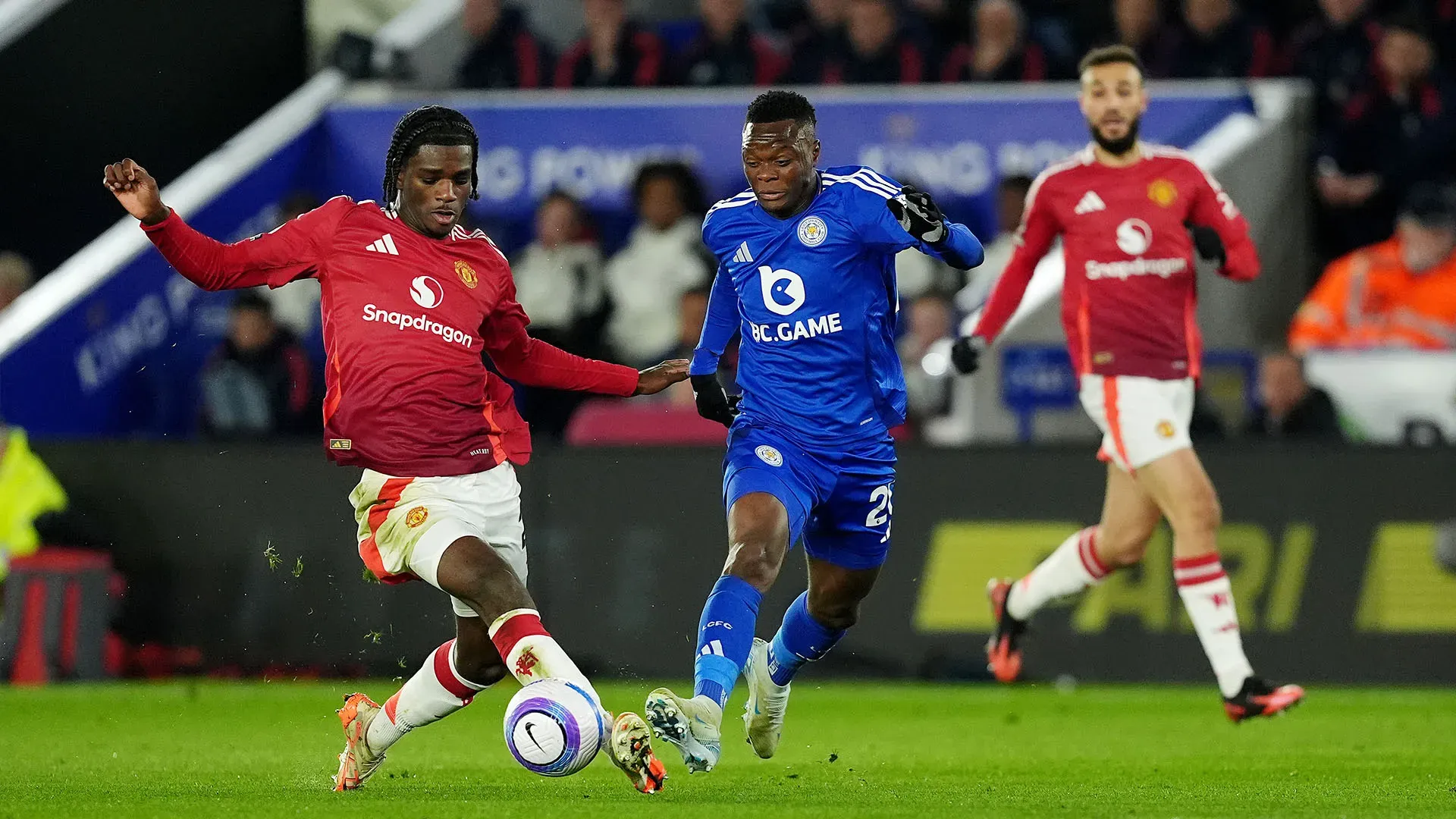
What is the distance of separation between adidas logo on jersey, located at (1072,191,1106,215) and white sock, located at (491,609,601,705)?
12.1 ft

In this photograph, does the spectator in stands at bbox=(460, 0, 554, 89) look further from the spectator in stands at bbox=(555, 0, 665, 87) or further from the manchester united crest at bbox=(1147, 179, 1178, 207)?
the manchester united crest at bbox=(1147, 179, 1178, 207)

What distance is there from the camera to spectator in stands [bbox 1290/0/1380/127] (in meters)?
14.2

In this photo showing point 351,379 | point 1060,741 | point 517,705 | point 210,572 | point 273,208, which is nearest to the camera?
point 517,705

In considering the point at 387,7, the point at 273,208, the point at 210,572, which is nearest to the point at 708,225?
the point at 210,572

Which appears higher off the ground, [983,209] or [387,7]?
[387,7]

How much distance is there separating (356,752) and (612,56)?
968 cm

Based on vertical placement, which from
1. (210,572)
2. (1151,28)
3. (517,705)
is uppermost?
(1151,28)

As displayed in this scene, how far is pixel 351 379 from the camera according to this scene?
21.0 feet

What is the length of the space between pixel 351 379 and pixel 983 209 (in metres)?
8.76

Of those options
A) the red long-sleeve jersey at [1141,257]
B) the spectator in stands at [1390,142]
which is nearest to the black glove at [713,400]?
the red long-sleeve jersey at [1141,257]

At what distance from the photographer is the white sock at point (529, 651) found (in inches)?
235

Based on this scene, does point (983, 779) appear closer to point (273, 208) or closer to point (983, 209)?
point (983, 209)

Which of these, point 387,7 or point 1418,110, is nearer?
point 1418,110

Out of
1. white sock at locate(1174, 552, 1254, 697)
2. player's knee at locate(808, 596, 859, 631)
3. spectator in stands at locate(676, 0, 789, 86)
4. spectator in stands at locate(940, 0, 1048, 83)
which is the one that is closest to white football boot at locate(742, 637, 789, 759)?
player's knee at locate(808, 596, 859, 631)
